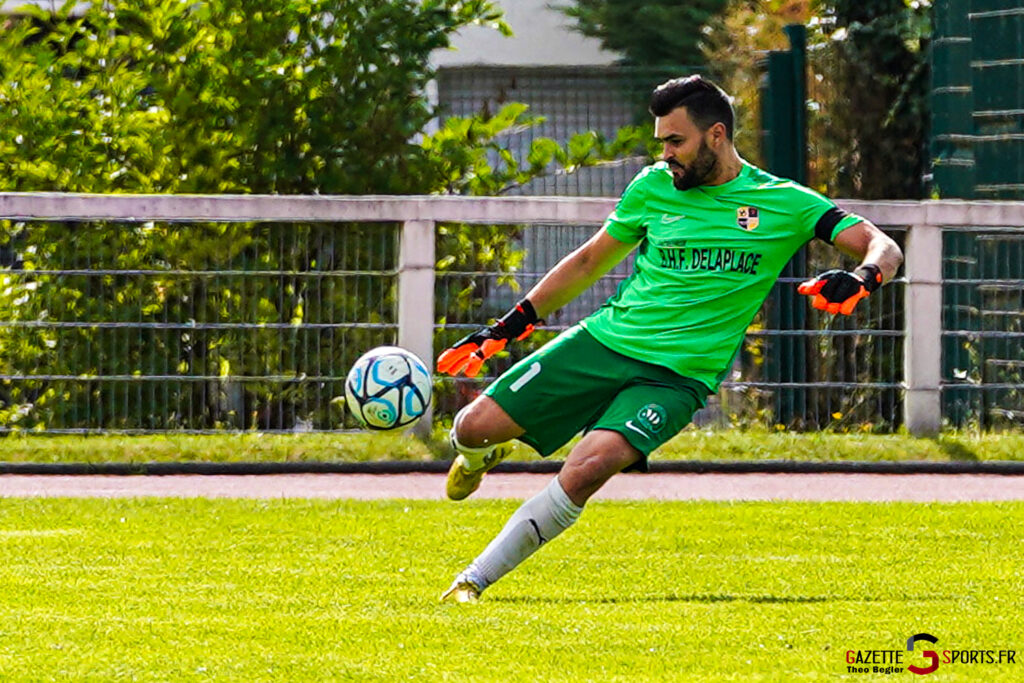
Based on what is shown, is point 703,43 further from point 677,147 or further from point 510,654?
point 510,654

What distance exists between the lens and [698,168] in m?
7.64

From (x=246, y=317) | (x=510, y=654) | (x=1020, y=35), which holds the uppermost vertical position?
(x=1020, y=35)

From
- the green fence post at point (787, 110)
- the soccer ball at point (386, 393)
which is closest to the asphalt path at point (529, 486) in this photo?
the soccer ball at point (386, 393)

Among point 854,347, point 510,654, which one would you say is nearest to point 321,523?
point 510,654

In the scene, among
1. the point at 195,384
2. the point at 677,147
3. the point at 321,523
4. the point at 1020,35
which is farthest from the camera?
the point at 1020,35

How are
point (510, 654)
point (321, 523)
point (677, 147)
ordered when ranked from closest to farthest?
point (510, 654) < point (677, 147) < point (321, 523)

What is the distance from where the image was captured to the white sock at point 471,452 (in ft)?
25.6

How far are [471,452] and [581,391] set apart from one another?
1.50 feet

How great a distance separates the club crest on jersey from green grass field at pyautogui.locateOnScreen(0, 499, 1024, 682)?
1259mm

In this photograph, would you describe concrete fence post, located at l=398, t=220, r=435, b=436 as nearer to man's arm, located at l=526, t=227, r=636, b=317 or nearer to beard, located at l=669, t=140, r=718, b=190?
man's arm, located at l=526, t=227, r=636, b=317

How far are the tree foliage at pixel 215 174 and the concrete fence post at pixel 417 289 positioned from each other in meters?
0.23

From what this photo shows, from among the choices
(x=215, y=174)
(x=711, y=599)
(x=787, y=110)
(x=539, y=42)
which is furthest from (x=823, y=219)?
(x=539, y=42)

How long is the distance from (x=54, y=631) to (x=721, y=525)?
393 cm

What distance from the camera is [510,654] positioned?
6262 millimetres
